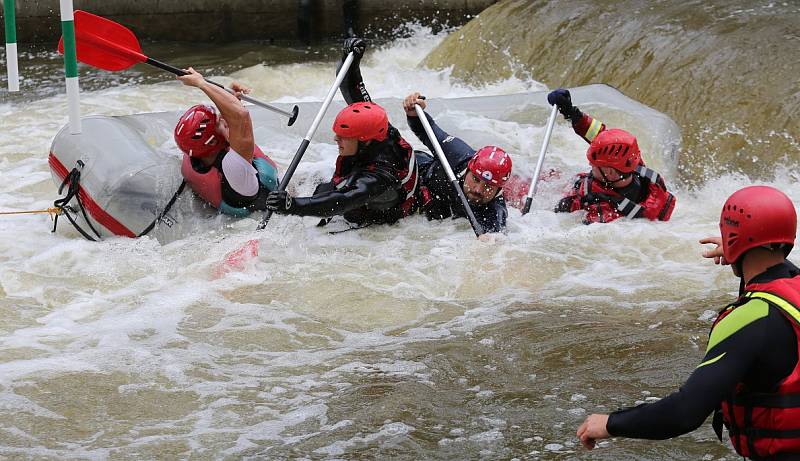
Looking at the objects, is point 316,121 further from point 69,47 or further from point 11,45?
point 11,45

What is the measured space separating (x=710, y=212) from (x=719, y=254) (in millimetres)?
3810

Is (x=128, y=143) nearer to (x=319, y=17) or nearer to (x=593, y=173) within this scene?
(x=593, y=173)

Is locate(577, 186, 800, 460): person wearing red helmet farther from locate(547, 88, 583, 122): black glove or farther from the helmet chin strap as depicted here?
locate(547, 88, 583, 122): black glove

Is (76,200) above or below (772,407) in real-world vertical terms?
A: below

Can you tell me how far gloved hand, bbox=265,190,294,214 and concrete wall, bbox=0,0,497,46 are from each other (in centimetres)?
892

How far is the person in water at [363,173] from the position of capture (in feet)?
16.9

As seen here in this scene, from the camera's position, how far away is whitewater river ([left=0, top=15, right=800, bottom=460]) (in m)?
3.49

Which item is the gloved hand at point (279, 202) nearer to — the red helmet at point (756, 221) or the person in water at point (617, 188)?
the person in water at point (617, 188)

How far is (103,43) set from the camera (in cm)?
573

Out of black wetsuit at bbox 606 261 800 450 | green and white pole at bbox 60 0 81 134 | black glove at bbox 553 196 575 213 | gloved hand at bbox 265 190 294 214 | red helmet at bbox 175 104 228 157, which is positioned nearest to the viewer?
black wetsuit at bbox 606 261 800 450

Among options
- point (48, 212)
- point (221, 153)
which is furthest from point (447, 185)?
point (48, 212)

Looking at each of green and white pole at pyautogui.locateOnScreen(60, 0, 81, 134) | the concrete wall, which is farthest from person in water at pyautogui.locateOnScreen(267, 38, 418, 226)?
the concrete wall

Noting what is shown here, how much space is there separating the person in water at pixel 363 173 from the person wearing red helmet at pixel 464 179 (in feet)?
0.68

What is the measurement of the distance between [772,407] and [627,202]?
362cm
